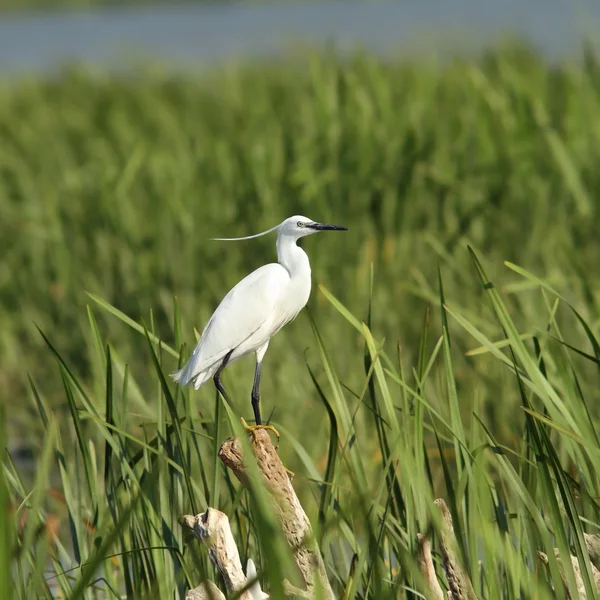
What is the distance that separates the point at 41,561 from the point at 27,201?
156 inches

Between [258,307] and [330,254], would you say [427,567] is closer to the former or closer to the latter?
[258,307]

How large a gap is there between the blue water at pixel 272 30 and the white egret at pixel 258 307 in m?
2.92

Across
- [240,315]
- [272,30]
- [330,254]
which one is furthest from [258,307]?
[272,30]

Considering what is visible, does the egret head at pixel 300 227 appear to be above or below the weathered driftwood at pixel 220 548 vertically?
above

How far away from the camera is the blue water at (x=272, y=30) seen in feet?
34.4

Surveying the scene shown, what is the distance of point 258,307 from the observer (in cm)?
147

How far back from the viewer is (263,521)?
1.07 m

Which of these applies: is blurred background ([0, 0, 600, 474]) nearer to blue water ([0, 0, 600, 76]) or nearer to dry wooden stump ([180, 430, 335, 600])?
blue water ([0, 0, 600, 76])

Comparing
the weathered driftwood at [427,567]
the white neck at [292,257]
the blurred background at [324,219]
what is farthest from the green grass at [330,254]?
the white neck at [292,257]

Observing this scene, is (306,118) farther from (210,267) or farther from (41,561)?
(41,561)

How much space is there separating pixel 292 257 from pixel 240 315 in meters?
0.11

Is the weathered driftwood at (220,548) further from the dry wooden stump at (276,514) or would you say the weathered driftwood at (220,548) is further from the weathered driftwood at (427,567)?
the weathered driftwood at (427,567)

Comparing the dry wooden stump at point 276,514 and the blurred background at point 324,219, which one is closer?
the dry wooden stump at point 276,514

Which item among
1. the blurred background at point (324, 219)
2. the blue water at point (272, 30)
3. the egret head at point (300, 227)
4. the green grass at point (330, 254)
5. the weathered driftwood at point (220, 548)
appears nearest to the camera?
the egret head at point (300, 227)
